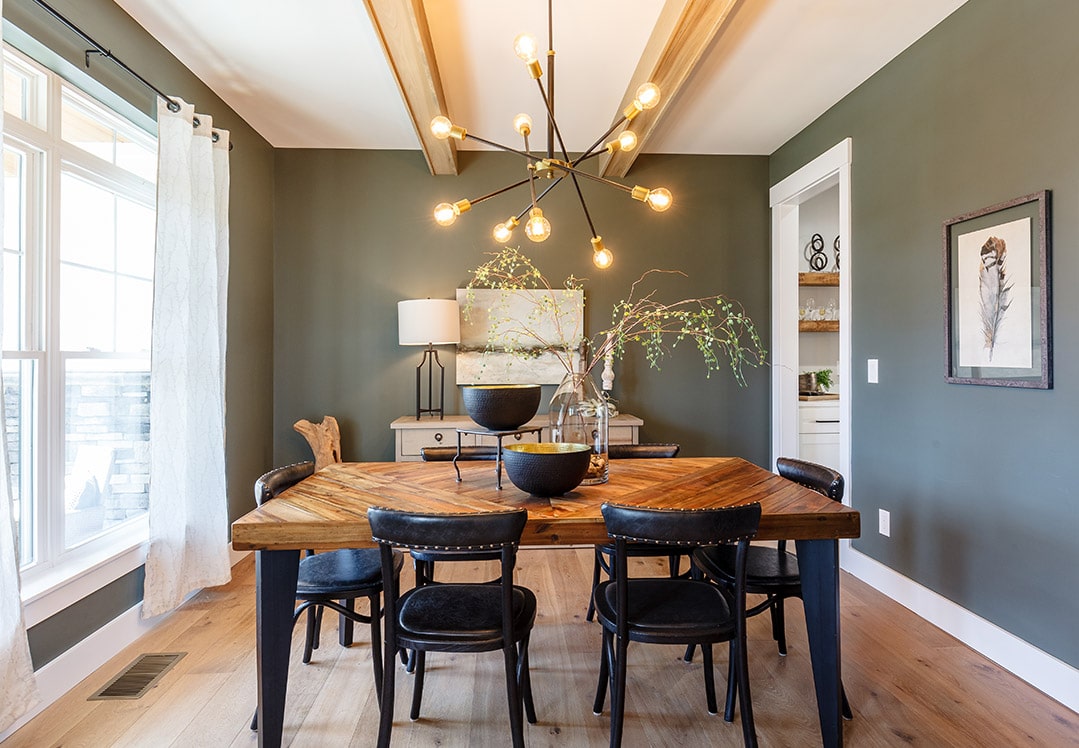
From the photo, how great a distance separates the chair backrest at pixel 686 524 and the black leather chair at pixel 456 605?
0.27 m

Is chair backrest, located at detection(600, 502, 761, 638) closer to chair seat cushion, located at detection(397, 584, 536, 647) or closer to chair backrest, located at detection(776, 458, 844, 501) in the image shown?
chair seat cushion, located at detection(397, 584, 536, 647)

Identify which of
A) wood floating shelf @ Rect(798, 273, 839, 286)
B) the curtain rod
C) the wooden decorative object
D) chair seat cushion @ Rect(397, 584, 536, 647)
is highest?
the curtain rod

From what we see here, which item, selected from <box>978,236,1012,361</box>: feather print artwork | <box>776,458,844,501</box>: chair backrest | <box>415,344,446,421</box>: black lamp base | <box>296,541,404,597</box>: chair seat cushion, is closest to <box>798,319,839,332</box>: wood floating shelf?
<box>978,236,1012,361</box>: feather print artwork

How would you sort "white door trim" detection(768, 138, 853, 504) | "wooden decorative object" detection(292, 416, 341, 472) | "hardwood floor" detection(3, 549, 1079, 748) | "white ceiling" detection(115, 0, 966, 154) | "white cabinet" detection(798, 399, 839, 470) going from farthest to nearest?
"white cabinet" detection(798, 399, 839, 470) < "white door trim" detection(768, 138, 853, 504) < "wooden decorative object" detection(292, 416, 341, 472) < "white ceiling" detection(115, 0, 966, 154) < "hardwood floor" detection(3, 549, 1079, 748)

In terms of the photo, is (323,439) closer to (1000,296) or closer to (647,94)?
(647,94)

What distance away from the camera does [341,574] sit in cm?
206

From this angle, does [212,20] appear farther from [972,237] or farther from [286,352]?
[972,237]

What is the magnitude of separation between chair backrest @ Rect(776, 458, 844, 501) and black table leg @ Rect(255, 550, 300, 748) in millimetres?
1757

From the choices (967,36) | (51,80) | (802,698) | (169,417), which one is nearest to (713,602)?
(802,698)

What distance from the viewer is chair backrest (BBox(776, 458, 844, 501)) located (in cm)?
206

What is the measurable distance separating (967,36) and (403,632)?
124 inches

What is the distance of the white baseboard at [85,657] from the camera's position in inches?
81.4

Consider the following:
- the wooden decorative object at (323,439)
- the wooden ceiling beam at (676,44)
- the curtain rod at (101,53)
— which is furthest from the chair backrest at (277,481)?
the wooden ceiling beam at (676,44)

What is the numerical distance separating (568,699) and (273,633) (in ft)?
3.43
